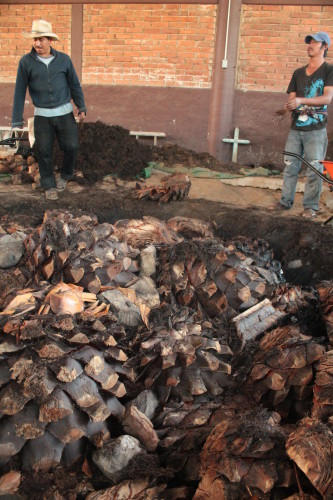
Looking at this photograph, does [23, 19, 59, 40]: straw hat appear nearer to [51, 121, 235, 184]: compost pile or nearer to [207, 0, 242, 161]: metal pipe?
[51, 121, 235, 184]: compost pile

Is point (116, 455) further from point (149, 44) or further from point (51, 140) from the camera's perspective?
point (149, 44)

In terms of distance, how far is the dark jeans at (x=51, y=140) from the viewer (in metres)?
6.75

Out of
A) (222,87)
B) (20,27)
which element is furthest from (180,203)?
(20,27)

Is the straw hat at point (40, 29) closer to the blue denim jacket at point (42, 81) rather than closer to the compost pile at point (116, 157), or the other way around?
the blue denim jacket at point (42, 81)

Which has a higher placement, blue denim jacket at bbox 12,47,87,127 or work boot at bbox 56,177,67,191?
blue denim jacket at bbox 12,47,87,127

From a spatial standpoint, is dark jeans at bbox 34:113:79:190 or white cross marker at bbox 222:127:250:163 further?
white cross marker at bbox 222:127:250:163

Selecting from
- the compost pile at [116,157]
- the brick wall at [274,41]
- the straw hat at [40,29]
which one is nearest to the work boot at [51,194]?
the compost pile at [116,157]

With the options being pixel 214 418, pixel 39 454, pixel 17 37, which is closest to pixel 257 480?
pixel 214 418

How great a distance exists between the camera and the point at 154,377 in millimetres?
2672

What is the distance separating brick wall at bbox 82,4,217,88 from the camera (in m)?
9.06

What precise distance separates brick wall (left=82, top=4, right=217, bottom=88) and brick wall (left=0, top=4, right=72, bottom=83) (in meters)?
0.46

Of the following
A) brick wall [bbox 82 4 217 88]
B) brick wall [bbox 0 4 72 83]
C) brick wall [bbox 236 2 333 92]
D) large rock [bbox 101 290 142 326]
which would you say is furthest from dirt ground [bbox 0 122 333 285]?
brick wall [bbox 0 4 72 83]

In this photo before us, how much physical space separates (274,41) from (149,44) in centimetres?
243

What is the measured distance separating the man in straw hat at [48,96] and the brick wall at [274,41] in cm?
382
